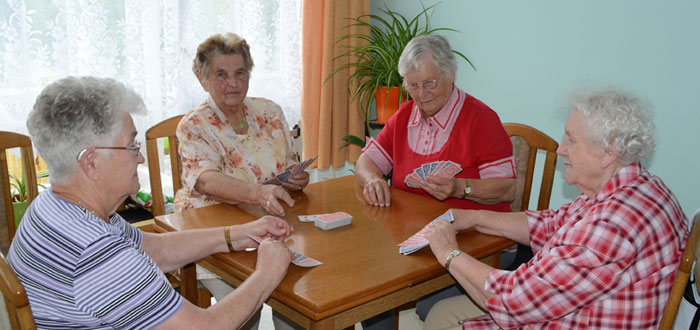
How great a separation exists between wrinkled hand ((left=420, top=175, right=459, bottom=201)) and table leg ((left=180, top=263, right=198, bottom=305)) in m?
0.92

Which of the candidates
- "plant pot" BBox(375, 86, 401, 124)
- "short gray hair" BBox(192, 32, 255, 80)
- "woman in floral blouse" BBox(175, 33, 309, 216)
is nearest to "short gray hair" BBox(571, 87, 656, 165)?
"woman in floral blouse" BBox(175, 33, 309, 216)

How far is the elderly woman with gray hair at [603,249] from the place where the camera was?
1427mm

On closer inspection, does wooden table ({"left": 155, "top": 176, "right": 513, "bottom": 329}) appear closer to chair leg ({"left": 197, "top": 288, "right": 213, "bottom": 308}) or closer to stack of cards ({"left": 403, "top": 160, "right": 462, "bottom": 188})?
stack of cards ({"left": 403, "top": 160, "right": 462, "bottom": 188})

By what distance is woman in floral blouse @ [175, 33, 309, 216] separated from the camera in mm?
2387

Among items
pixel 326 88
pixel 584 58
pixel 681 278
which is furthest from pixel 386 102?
pixel 681 278

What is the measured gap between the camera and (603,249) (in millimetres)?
1411

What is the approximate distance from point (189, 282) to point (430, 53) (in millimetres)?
1309

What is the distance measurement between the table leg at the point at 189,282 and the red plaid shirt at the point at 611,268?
1.12 meters

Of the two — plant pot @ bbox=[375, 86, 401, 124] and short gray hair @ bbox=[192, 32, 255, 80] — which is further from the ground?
short gray hair @ bbox=[192, 32, 255, 80]

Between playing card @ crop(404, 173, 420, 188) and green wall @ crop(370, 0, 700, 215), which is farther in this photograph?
green wall @ crop(370, 0, 700, 215)

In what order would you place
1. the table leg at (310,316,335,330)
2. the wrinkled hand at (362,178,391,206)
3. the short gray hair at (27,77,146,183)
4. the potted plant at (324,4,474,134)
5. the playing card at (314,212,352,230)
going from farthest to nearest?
the potted plant at (324,4,474,134) → the wrinkled hand at (362,178,391,206) → the playing card at (314,212,352,230) → the table leg at (310,316,335,330) → the short gray hair at (27,77,146,183)

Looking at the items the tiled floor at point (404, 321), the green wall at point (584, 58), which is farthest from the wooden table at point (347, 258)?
the green wall at point (584, 58)

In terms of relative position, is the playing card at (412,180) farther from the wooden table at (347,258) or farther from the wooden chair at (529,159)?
the wooden chair at (529,159)

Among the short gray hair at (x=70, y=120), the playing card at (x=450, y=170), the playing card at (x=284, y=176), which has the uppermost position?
the short gray hair at (x=70, y=120)
